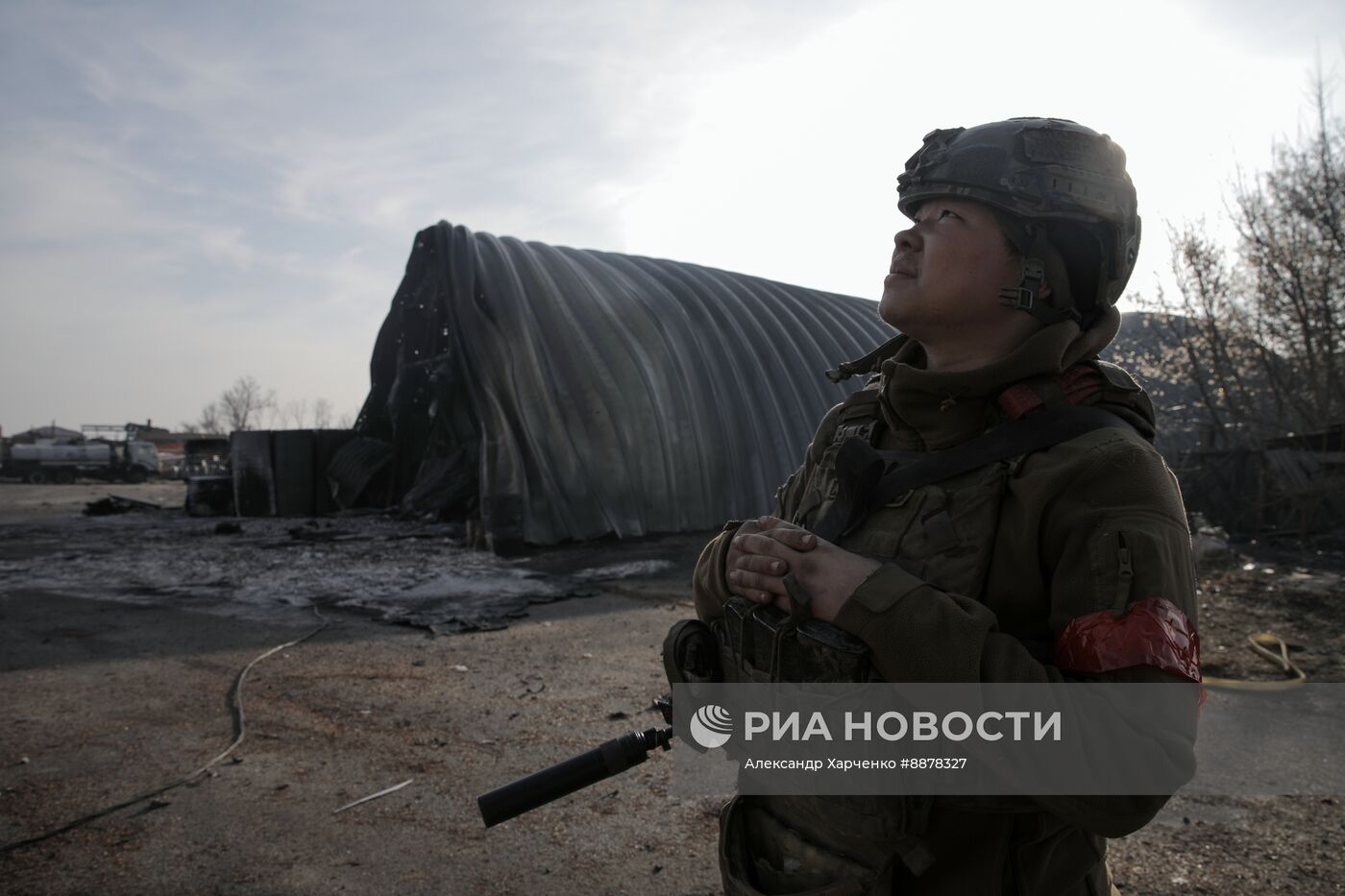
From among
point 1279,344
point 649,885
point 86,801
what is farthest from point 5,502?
point 1279,344

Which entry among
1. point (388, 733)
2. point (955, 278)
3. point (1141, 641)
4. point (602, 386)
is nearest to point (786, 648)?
point (1141, 641)

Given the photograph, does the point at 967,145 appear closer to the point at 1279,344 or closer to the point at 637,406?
the point at 637,406

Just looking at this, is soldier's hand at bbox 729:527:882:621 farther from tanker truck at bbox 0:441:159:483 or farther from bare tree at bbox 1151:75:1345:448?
tanker truck at bbox 0:441:159:483

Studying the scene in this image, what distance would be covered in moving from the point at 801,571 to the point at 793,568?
0.02 m

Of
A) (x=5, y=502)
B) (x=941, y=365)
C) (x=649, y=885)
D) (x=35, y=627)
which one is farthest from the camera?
(x=5, y=502)

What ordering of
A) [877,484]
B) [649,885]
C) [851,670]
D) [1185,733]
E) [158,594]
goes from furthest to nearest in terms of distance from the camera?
[158,594]
[649,885]
[877,484]
[851,670]
[1185,733]

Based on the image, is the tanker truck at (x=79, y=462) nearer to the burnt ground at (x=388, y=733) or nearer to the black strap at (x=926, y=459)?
the burnt ground at (x=388, y=733)

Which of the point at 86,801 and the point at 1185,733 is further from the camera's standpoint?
the point at 86,801

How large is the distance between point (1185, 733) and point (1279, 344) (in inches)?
595

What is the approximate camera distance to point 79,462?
3388 cm

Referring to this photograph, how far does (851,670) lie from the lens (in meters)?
1.21

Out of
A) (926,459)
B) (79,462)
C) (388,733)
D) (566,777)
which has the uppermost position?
(79,462)

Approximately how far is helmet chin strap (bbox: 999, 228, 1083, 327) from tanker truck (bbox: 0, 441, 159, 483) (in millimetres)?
38945

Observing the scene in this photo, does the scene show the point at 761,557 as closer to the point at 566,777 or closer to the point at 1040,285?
the point at 566,777
